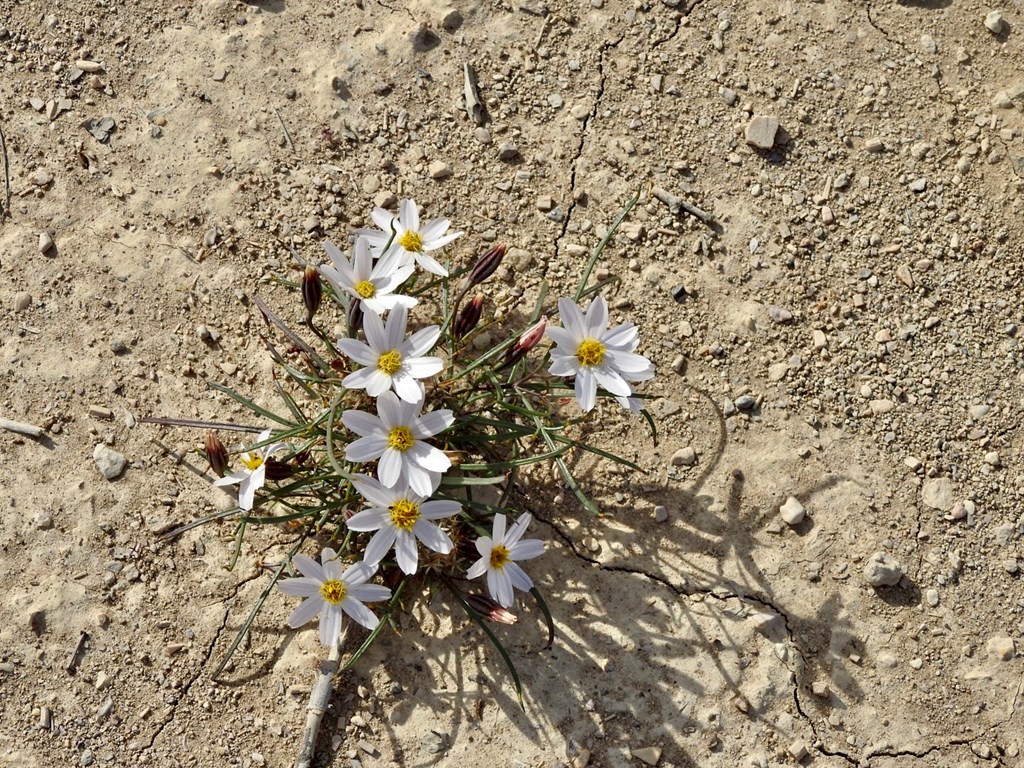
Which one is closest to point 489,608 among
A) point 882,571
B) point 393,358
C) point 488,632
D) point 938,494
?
point 488,632

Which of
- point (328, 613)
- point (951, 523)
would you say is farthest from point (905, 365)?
point (328, 613)

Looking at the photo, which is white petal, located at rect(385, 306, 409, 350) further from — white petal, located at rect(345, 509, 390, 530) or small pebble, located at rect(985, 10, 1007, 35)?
small pebble, located at rect(985, 10, 1007, 35)

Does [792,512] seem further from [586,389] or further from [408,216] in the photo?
[408,216]

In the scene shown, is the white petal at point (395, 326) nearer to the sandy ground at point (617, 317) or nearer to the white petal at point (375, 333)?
the white petal at point (375, 333)

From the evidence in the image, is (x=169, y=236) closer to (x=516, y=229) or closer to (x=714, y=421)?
(x=516, y=229)

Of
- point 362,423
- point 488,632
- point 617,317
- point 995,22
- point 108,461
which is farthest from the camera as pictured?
point 995,22

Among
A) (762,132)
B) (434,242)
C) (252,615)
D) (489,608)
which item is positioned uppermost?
(762,132)
